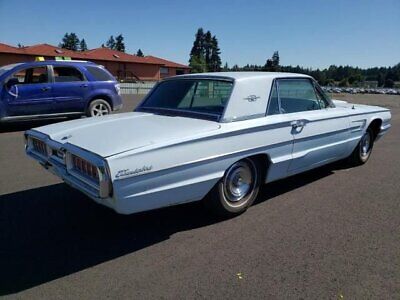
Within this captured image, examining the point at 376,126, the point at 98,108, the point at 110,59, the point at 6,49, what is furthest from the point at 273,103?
the point at 110,59

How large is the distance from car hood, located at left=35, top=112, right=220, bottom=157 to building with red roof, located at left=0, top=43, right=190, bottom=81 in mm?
40979

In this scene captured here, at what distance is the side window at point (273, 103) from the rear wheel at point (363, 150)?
2.42m

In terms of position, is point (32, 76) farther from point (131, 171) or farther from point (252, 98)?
point (131, 171)

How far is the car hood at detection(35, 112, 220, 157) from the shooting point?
3.09m

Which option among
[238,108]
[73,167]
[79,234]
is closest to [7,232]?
[79,234]

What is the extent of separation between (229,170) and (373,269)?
5.09ft

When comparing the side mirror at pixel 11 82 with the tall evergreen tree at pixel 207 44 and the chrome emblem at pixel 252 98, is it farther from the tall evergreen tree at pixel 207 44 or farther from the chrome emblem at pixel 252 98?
the tall evergreen tree at pixel 207 44

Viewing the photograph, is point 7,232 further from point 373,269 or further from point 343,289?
point 373,269

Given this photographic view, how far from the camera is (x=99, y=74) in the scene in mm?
10336

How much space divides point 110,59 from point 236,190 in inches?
1910

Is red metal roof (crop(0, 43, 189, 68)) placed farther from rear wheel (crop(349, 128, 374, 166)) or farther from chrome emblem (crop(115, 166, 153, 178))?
chrome emblem (crop(115, 166, 153, 178))

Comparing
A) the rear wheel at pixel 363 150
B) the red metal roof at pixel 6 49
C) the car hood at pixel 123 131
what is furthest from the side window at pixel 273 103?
the red metal roof at pixel 6 49

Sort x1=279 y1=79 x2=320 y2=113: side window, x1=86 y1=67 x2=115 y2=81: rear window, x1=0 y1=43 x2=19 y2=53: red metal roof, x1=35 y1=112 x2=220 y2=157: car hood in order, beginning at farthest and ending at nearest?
x1=0 y1=43 x2=19 y2=53: red metal roof, x1=86 y1=67 x2=115 y2=81: rear window, x1=279 y1=79 x2=320 y2=113: side window, x1=35 y1=112 x2=220 y2=157: car hood

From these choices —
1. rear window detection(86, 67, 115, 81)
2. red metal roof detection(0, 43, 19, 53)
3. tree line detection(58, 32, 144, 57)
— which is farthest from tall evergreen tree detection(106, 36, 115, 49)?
rear window detection(86, 67, 115, 81)
